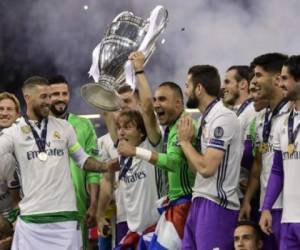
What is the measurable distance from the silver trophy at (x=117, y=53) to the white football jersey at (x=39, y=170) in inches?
21.7

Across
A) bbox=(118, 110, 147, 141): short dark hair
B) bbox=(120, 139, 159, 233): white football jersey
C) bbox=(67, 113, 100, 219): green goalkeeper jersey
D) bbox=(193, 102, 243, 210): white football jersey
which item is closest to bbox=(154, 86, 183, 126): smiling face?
bbox=(118, 110, 147, 141): short dark hair

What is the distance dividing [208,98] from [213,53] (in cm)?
371

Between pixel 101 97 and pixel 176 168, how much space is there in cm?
61

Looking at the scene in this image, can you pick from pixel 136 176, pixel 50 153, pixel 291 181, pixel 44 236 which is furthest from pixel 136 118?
pixel 291 181

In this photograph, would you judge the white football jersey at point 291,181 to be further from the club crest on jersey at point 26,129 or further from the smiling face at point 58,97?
the smiling face at point 58,97

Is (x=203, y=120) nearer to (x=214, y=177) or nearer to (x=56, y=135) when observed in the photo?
(x=214, y=177)

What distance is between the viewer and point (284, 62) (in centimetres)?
488

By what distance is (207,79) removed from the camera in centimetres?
516

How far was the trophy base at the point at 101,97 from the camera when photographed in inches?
200

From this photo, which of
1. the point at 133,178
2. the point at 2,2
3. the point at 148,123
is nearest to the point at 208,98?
the point at 148,123

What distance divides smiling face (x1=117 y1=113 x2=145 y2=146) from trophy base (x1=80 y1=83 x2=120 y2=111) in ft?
1.04

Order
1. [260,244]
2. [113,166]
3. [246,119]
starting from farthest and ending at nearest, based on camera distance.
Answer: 1. [113,166]
2. [246,119]
3. [260,244]

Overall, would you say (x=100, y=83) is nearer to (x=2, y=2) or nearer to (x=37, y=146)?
(x=37, y=146)

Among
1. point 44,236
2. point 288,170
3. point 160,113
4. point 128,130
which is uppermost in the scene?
point 160,113
